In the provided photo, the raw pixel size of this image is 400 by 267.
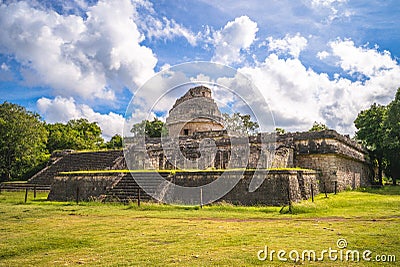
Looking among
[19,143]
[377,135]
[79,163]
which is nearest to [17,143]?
[19,143]

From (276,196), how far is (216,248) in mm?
7366

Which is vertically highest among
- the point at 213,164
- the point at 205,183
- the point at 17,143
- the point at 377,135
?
the point at 377,135

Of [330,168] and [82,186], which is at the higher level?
[330,168]

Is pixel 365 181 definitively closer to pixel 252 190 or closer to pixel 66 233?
pixel 252 190

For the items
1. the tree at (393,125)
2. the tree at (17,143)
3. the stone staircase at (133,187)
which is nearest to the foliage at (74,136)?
the tree at (17,143)

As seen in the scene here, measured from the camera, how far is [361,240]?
6.16 meters

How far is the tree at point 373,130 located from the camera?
26.0 m

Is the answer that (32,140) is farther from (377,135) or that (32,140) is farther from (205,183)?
(377,135)

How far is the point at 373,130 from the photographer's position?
2648 centimetres

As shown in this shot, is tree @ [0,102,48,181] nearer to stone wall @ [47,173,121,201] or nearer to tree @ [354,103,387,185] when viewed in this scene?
stone wall @ [47,173,121,201]

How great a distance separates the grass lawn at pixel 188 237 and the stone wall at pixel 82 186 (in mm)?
4091

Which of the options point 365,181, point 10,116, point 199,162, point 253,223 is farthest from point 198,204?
point 10,116

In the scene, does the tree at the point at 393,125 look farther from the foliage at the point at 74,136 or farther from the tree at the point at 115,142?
the tree at the point at 115,142

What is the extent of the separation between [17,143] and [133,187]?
16.6 metres
